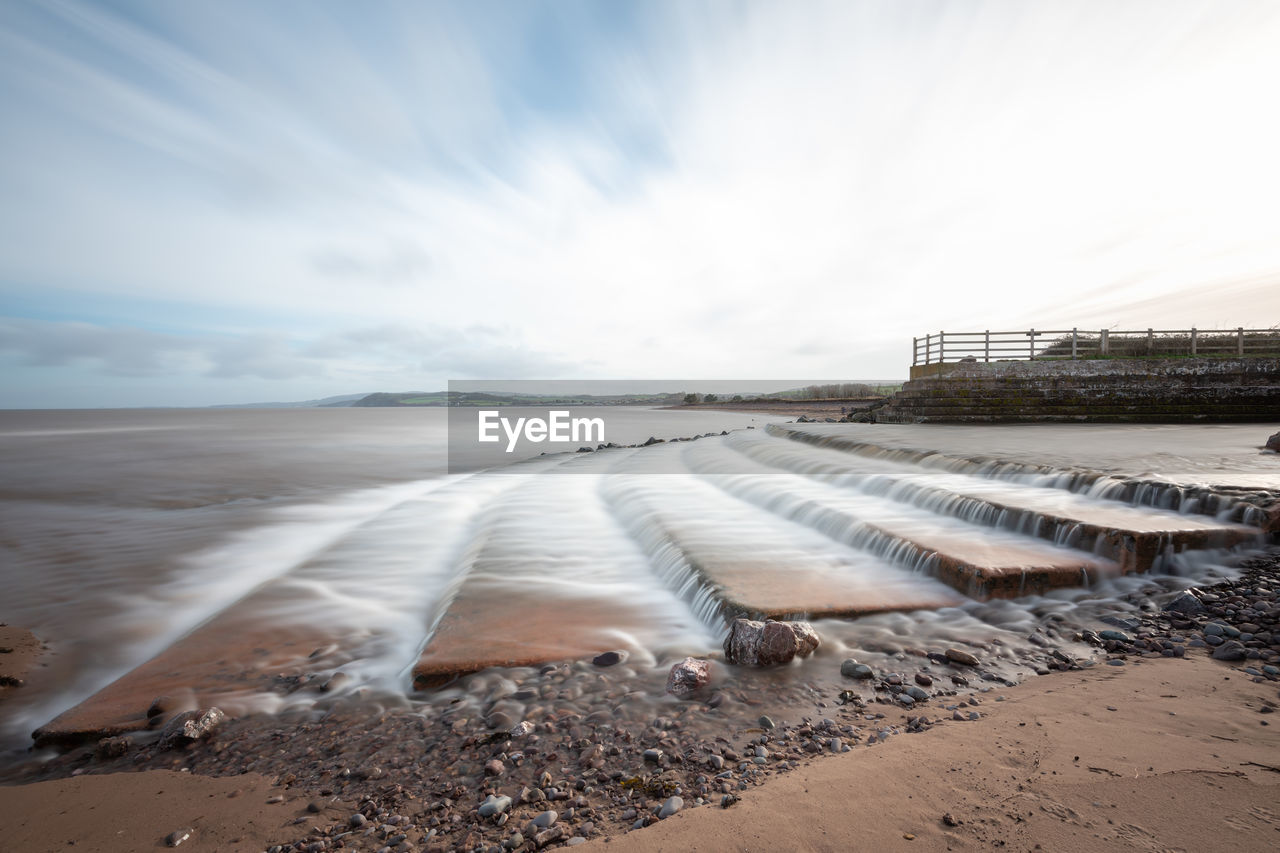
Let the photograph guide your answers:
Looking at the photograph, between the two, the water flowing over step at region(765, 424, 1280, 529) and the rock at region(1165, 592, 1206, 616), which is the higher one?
the water flowing over step at region(765, 424, 1280, 529)

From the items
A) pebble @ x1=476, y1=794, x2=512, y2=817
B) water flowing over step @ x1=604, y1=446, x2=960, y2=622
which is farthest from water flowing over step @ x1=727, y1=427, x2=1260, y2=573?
pebble @ x1=476, y1=794, x2=512, y2=817

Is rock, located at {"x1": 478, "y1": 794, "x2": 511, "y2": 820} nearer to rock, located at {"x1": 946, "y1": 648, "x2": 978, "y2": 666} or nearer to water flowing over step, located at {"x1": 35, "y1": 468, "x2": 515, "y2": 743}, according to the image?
water flowing over step, located at {"x1": 35, "y1": 468, "x2": 515, "y2": 743}

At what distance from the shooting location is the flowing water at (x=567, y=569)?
15.8 feet

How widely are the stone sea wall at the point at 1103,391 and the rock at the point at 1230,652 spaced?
21.6 meters

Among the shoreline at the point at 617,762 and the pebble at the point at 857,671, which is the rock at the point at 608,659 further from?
the pebble at the point at 857,671

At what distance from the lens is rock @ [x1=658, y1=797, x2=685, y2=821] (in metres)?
2.66

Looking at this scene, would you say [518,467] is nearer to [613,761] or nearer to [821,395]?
[613,761]

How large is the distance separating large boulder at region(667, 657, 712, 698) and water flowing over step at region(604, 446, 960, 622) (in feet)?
3.66

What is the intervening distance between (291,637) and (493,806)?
3.91 m

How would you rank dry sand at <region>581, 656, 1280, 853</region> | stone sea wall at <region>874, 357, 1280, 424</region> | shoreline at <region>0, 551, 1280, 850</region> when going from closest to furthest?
1. dry sand at <region>581, 656, 1280, 853</region>
2. shoreline at <region>0, 551, 1280, 850</region>
3. stone sea wall at <region>874, 357, 1280, 424</region>

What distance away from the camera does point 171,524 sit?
1177cm

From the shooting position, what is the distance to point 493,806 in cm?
274

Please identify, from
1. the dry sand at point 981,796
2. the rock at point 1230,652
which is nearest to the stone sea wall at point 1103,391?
the rock at point 1230,652

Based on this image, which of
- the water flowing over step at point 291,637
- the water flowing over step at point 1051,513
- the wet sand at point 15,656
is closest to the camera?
the water flowing over step at point 291,637
